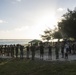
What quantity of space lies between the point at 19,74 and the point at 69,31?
30.1 metres

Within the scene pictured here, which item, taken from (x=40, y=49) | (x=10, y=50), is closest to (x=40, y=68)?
(x=40, y=49)

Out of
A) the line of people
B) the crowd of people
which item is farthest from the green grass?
the line of people

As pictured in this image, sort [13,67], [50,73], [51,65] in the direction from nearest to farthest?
1. [50,73]
2. [51,65]
3. [13,67]

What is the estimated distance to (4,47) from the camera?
147ft

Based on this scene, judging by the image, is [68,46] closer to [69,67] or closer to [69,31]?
[69,67]

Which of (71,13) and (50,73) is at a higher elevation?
(71,13)

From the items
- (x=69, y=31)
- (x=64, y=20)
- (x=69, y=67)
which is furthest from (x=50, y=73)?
(x=64, y=20)

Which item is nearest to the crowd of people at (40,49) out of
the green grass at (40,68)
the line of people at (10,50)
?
the line of people at (10,50)

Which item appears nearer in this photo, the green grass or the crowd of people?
the green grass

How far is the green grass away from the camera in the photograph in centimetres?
2630

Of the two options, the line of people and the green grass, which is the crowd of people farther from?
the green grass

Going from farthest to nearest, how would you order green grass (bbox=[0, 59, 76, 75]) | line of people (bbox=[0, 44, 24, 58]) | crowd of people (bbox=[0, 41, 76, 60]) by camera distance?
line of people (bbox=[0, 44, 24, 58]), crowd of people (bbox=[0, 41, 76, 60]), green grass (bbox=[0, 59, 76, 75])

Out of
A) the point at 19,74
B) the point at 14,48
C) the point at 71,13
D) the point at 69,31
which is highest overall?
the point at 71,13

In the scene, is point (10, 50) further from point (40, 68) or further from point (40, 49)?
point (40, 68)
